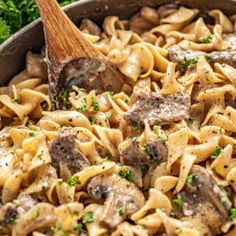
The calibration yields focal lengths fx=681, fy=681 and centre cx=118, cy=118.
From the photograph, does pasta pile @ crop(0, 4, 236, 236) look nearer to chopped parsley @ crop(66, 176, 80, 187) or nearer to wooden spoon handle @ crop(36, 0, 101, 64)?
chopped parsley @ crop(66, 176, 80, 187)

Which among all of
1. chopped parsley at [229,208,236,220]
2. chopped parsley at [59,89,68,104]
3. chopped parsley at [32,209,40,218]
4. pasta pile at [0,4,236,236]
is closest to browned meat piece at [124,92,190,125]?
pasta pile at [0,4,236,236]

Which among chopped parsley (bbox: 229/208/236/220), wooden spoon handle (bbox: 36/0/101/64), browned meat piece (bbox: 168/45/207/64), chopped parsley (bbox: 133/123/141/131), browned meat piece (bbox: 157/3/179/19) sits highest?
wooden spoon handle (bbox: 36/0/101/64)

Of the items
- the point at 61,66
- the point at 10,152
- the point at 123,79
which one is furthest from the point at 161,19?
the point at 10,152

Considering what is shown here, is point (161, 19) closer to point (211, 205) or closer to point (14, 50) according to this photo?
point (14, 50)

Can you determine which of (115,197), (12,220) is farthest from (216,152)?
(12,220)

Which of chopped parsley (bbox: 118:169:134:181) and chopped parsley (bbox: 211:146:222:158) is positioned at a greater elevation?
chopped parsley (bbox: 118:169:134:181)

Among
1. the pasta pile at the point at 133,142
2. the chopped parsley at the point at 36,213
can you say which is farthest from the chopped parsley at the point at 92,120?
the chopped parsley at the point at 36,213

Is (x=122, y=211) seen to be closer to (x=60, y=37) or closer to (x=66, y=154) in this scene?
(x=66, y=154)
